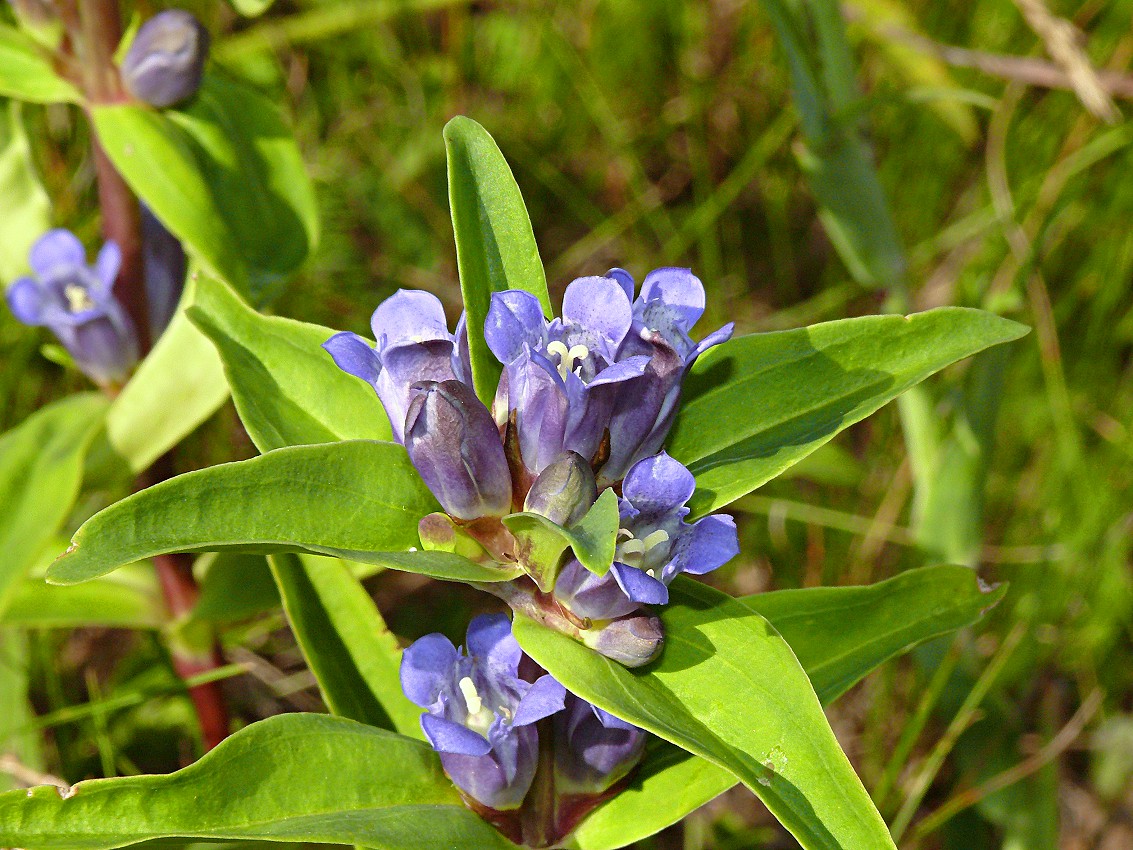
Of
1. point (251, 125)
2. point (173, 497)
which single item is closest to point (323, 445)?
point (173, 497)

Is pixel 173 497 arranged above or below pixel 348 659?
above

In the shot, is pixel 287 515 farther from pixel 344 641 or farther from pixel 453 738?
pixel 344 641

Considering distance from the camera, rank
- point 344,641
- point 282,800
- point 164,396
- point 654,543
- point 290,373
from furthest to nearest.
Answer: point 164,396 → point 344,641 → point 290,373 → point 282,800 → point 654,543

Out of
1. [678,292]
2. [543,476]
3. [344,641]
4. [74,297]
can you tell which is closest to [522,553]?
[543,476]

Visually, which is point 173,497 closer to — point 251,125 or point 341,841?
point 341,841

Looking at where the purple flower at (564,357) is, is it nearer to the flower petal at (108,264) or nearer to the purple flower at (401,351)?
the purple flower at (401,351)

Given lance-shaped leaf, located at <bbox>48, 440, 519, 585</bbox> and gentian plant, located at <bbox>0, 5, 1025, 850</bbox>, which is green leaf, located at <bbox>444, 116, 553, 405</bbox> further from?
lance-shaped leaf, located at <bbox>48, 440, 519, 585</bbox>

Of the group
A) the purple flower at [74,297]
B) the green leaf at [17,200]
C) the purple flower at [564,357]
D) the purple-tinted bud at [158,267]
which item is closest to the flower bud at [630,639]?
the purple flower at [564,357]
